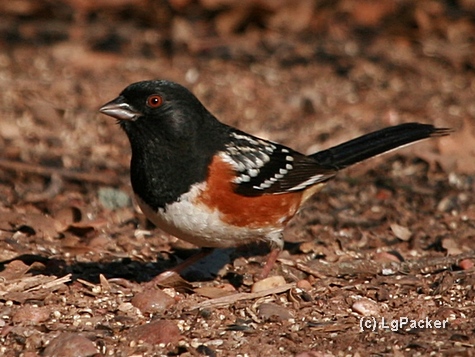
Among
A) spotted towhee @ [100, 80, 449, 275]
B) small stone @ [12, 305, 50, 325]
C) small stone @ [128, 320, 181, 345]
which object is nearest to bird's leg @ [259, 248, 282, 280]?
spotted towhee @ [100, 80, 449, 275]

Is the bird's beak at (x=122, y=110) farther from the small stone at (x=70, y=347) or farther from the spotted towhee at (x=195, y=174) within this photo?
the small stone at (x=70, y=347)

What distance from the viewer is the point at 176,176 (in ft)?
14.0

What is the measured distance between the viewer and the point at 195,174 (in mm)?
4293

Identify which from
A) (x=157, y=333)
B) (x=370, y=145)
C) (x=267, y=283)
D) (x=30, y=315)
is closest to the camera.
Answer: (x=157, y=333)

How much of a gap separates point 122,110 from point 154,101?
0.16 meters

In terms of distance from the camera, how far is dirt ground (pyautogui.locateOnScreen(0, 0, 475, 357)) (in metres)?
3.97

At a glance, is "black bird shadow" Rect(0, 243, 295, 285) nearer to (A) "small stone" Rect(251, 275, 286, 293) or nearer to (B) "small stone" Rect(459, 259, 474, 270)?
(A) "small stone" Rect(251, 275, 286, 293)

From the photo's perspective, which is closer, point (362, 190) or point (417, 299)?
point (417, 299)

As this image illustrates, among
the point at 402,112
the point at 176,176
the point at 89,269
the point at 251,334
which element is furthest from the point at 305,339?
the point at 402,112

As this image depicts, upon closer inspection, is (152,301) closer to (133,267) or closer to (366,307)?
(133,267)

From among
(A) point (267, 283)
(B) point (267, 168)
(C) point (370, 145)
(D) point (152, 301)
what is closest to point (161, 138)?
(B) point (267, 168)

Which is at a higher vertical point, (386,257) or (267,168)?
(267,168)

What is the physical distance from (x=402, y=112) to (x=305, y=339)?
4.20 metres

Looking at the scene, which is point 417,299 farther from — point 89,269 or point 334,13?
point 334,13
